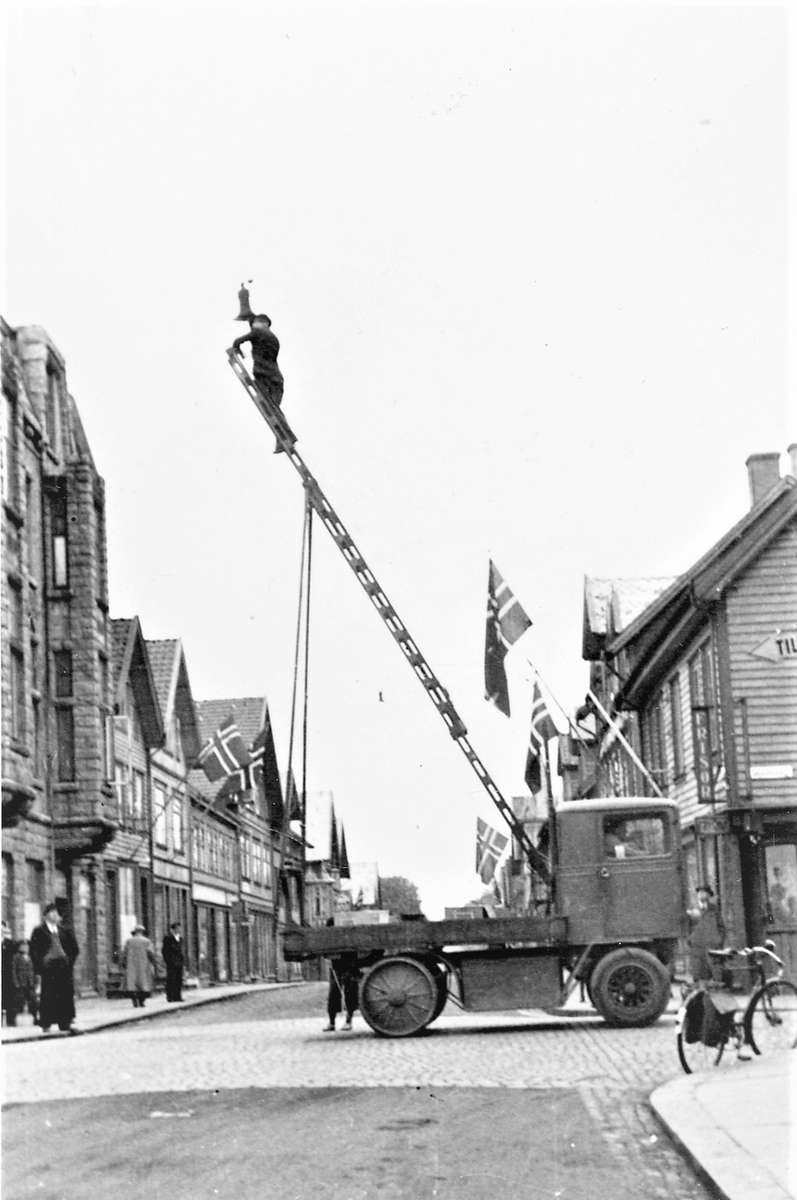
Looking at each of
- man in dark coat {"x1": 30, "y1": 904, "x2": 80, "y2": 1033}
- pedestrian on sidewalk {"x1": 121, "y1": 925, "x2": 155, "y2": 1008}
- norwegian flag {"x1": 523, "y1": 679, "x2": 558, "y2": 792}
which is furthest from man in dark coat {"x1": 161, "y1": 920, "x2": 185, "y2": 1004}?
man in dark coat {"x1": 30, "y1": 904, "x2": 80, "y2": 1033}

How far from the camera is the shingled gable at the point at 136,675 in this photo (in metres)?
40.2

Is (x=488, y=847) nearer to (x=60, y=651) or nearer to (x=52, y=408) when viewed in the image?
(x=60, y=651)

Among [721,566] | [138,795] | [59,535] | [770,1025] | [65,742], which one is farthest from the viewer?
[138,795]

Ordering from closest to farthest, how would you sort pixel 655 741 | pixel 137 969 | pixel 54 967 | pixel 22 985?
pixel 54 967 < pixel 22 985 < pixel 137 969 < pixel 655 741

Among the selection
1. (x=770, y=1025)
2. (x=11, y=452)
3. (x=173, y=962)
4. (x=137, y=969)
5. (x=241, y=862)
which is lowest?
(x=173, y=962)

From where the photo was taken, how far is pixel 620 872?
19000mm

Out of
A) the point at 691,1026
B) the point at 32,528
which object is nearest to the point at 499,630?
the point at 691,1026

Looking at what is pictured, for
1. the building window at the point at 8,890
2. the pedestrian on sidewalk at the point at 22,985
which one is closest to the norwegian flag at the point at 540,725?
the pedestrian on sidewalk at the point at 22,985

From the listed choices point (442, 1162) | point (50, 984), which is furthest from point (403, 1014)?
point (442, 1162)

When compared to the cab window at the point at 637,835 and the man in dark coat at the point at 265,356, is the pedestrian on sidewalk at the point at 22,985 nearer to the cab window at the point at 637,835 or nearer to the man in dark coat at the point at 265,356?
the cab window at the point at 637,835

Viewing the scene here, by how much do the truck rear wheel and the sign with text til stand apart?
7.67 m

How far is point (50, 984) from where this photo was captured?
22.4m

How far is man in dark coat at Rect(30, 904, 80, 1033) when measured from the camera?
21641 mm

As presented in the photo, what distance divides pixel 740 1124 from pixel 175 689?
39.6 metres
